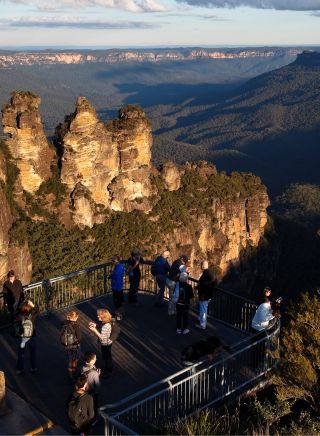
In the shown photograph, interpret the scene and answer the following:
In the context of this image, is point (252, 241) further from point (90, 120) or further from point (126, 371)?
point (126, 371)

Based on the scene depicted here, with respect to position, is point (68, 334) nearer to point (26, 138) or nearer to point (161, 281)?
point (161, 281)

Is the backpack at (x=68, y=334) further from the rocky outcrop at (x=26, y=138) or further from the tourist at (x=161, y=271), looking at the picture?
the rocky outcrop at (x=26, y=138)

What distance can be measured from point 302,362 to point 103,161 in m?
46.0

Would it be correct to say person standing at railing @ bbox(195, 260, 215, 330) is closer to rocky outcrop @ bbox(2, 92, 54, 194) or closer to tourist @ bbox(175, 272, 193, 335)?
tourist @ bbox(175, 272, 193, 335)

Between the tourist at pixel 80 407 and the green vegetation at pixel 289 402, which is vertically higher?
the tourist at pixel 80 407

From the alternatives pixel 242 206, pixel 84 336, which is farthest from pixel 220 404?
pixel 242 206

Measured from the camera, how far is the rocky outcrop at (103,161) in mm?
54094

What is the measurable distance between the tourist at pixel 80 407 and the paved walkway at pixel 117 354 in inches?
51.8

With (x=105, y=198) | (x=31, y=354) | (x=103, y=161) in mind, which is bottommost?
(x=105, y=198)

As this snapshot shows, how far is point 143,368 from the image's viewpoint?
14883mm

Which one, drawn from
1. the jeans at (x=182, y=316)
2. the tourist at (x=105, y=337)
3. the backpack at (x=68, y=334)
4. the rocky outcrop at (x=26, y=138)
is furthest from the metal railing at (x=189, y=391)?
the rocky outcrop at (x=26, y=138)

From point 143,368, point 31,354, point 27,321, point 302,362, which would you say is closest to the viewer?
point 302,362

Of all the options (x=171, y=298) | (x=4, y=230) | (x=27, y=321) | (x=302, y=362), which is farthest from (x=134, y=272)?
(x=4, y=230)

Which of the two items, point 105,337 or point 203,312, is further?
point 203,312
